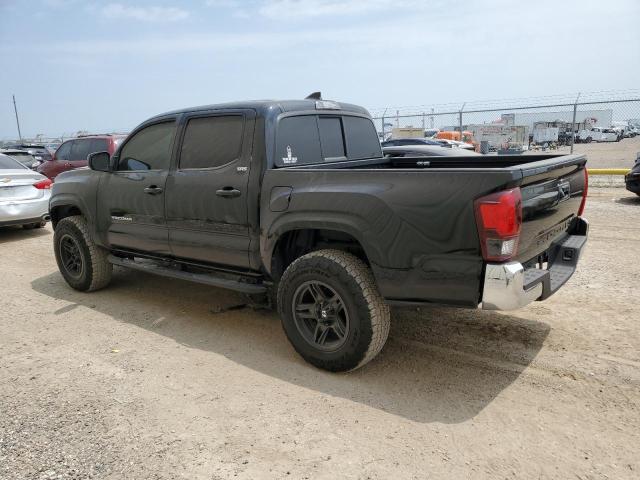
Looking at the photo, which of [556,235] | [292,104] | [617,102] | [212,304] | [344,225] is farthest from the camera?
[617,102]

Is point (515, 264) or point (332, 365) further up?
point (515, 264)

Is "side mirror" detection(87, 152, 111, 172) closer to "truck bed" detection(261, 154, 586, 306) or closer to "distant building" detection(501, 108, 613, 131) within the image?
"truck bed" detection(261, 154, 586, 306)

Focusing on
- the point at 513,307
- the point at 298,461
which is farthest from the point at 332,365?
the point at 513,307

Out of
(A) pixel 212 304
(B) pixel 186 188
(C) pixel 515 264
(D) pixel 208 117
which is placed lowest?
(A) pixel 212 304

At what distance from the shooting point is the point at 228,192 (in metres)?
4.12

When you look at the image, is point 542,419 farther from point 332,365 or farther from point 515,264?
point 332,365

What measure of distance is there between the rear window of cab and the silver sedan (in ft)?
19.7

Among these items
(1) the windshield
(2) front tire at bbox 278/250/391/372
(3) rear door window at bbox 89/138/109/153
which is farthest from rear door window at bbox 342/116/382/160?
(3) rear door window at bbox 89/138/109/153

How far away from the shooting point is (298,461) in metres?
2.76

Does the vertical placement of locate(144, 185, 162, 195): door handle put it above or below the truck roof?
below

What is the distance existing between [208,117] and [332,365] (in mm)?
2353

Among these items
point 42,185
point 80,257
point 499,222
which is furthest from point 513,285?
point 42,185

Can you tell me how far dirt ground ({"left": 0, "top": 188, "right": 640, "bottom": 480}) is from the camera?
108 inches

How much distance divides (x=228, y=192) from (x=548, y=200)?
2337mm
